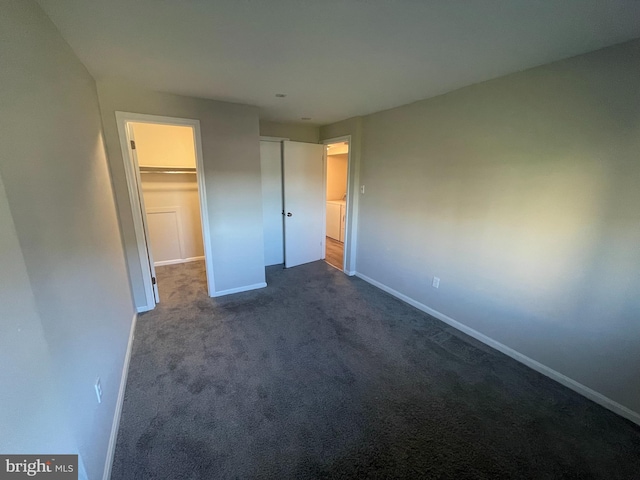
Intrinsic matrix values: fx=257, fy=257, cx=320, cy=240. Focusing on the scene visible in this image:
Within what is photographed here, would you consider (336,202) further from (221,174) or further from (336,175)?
(221,174)

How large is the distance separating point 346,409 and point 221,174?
267 cm

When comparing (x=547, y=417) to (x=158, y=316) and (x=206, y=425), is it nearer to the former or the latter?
(x=206, y=425)

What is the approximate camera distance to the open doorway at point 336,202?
545 cm

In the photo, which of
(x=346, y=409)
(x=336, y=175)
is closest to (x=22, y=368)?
(x=346, y=409)

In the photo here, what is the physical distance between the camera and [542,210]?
200 centimetres

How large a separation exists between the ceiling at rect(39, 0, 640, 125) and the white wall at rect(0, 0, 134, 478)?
325 millimetres

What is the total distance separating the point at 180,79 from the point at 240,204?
1.40 m

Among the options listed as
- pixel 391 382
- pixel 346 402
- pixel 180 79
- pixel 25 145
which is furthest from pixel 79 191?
pixel 391 382

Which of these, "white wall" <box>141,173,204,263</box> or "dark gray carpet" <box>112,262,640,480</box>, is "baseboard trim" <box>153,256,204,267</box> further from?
"dark gray carpet" <box>112,262,640,480</box>

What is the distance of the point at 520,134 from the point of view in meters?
2.05

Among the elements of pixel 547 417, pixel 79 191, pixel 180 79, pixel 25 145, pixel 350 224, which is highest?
pixel 180 79

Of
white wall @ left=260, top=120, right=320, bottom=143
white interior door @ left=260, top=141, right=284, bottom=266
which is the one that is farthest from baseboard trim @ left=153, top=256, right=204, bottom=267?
white wall @ left=260, top=120, right=320, bottom=143

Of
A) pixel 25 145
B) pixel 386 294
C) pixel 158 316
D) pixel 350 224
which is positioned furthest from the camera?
pixel 350 224

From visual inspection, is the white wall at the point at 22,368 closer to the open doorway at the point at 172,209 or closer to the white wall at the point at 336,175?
the open doorway at the point at 172,209
